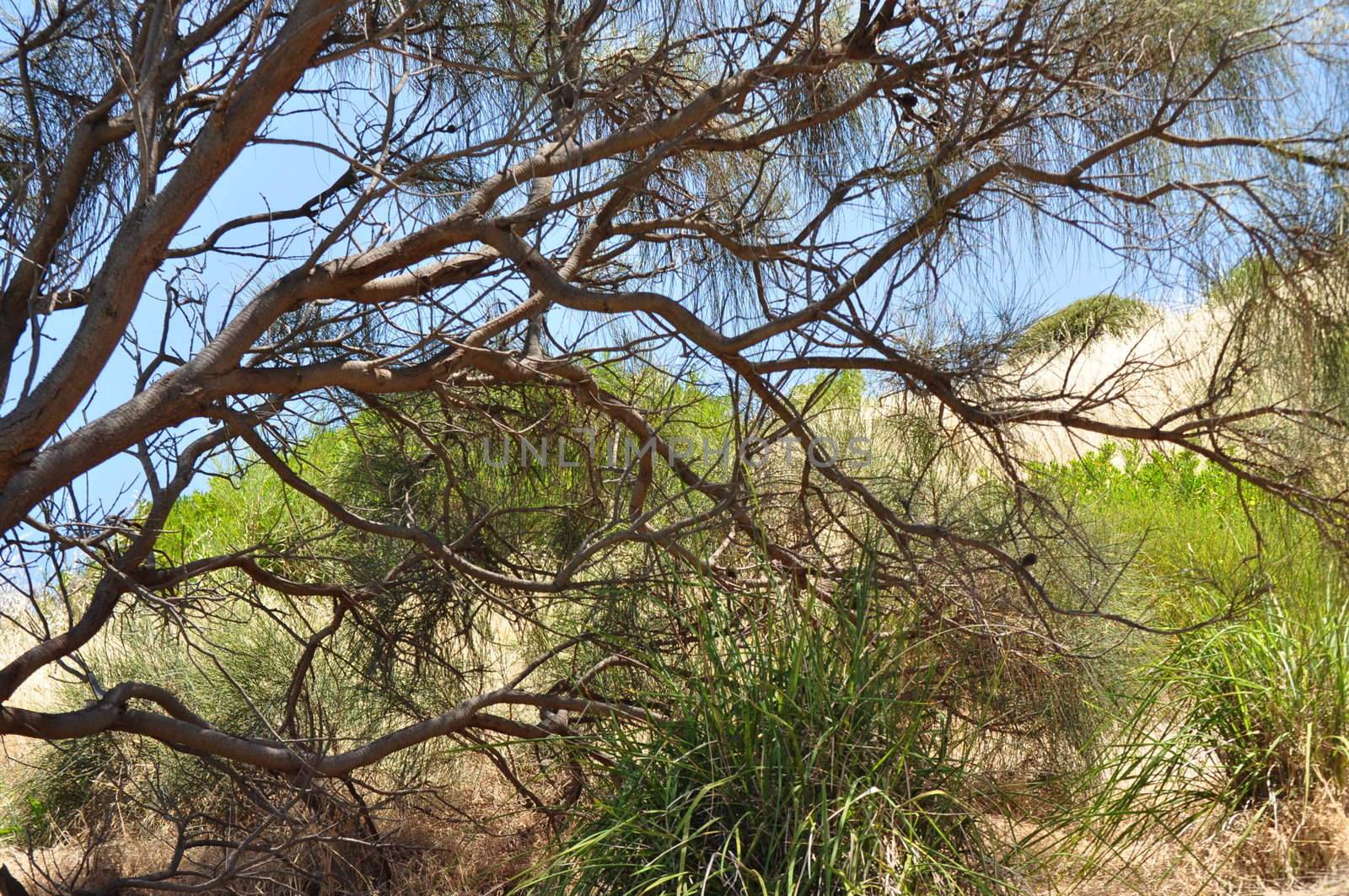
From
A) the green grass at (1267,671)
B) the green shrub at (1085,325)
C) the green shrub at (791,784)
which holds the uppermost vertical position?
the green shrub at (1085,325)

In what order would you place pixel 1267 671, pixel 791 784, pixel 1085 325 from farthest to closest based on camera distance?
pixel 1267 671
pixel 1085 325
pixel 791 784

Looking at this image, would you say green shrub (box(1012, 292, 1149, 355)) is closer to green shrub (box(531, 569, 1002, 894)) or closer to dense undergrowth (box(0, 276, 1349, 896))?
dense undergrowth (box(0, 276, 1349, 896))

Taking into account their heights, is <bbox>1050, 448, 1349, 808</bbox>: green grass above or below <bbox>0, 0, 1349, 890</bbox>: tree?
below

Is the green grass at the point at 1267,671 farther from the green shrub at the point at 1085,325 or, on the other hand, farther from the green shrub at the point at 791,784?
the green shrub at the point at 791,784

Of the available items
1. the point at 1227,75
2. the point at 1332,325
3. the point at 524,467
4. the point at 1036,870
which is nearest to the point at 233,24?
the point at 524,467

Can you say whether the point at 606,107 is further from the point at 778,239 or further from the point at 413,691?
the point at 413,691

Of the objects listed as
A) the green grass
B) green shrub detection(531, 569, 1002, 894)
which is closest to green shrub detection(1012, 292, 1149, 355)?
the green grass

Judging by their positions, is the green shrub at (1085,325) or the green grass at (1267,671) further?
the green grass at (1267,671)

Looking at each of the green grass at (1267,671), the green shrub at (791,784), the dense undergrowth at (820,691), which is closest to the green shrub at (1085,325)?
the dense undergrowth at (820,691)

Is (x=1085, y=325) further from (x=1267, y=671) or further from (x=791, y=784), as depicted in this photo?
(x=791, y=784)

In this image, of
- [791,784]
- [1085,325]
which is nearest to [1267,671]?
[1085,325]

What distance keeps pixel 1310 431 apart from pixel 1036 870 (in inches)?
49.7

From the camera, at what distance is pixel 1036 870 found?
2.93 meters


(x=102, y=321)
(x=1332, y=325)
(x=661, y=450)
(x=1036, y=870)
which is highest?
(x=102, y=321)
